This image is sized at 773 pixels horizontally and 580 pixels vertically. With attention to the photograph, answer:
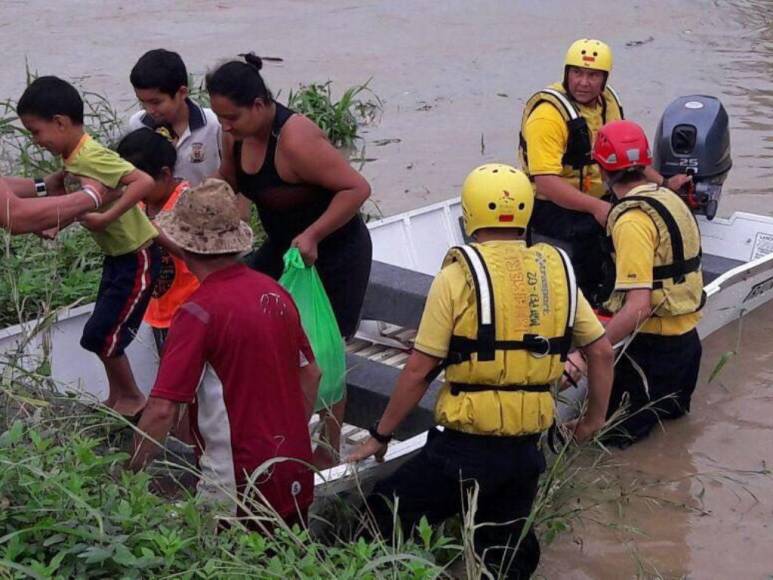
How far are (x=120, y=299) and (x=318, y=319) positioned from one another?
0.83m

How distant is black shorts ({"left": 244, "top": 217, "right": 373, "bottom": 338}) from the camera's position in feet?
16.0

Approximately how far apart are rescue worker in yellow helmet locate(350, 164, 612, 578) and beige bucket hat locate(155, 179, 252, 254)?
2.26ft

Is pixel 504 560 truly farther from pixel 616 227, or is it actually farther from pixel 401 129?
pixel 401 129

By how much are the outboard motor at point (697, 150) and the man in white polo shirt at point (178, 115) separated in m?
2.85

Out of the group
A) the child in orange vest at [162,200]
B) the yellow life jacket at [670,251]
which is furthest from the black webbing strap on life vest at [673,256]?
the child in orange vest at [162,200]

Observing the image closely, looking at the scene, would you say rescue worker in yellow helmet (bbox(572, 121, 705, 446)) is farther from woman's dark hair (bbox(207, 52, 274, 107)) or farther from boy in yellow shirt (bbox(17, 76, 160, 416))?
boy in yellow shirt (bbox(17, 76, 160, 416))

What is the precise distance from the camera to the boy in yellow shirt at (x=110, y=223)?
463cm

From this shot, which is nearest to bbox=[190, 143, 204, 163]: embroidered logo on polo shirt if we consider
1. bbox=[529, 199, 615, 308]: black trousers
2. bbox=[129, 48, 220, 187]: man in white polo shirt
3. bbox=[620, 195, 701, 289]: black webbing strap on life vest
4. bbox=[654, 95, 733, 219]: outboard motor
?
bbox=[129, 48, 220, 187]: man in white polo shirt

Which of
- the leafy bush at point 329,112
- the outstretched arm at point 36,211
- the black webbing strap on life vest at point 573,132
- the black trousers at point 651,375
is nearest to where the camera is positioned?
the outstretched arm at point 36,211

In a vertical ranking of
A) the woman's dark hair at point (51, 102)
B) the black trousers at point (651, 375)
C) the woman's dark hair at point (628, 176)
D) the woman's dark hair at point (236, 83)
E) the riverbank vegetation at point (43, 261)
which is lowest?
the black trousers at point (651, 375)

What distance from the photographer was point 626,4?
17281 mm

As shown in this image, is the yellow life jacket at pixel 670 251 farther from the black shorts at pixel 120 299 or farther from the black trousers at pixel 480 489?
the black shorts at pixel 120 299

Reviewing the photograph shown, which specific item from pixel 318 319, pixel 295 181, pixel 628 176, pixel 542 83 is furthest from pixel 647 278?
pixel 542 83

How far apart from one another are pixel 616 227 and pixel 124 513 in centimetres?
272
